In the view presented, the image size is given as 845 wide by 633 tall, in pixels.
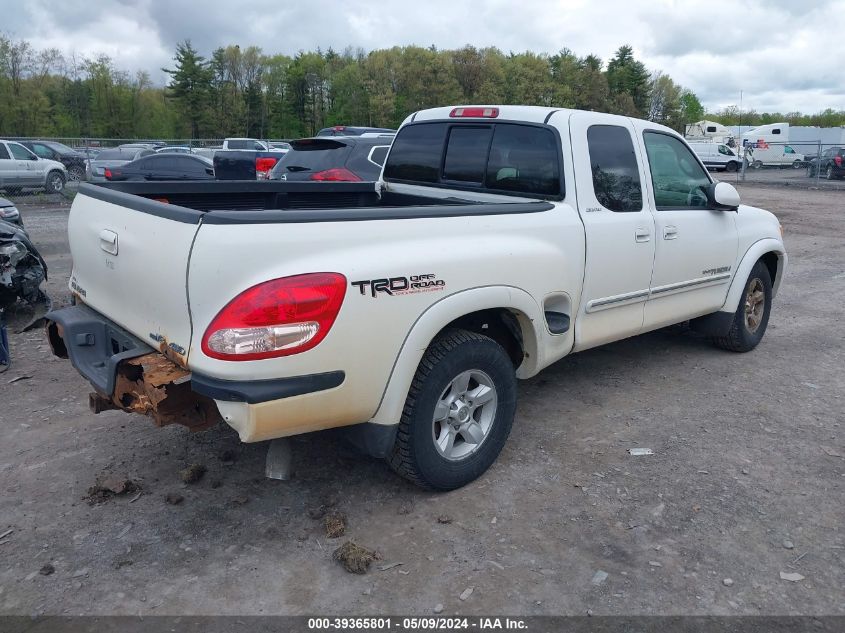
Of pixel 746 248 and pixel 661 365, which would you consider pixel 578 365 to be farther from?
pixel 746 248

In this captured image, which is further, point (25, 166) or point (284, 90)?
point (284, 90)

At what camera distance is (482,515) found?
11.6ft

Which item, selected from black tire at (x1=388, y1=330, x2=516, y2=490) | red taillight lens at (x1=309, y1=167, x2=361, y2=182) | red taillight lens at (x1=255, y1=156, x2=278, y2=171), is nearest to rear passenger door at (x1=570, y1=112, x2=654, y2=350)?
black tire at (x1=388, y1=330, x2=516, y2=490)

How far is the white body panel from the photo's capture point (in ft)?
9.40

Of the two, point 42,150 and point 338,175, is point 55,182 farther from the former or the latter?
point 338,175

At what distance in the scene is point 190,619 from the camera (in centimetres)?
277

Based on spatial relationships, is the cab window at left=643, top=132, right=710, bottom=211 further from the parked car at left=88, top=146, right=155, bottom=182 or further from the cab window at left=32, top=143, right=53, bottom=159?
the cab window at left=32, top=143, right=53, bottom=159

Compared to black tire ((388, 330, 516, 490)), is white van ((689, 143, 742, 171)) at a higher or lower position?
higher

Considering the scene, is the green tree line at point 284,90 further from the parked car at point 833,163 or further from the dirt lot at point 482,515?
the dirt lot at point 482,515

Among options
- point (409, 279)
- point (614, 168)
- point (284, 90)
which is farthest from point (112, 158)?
point (284, 90)

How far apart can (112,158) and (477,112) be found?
2123 cm

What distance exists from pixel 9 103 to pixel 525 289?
208 feet

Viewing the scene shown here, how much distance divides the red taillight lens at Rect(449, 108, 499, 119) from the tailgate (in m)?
2.31

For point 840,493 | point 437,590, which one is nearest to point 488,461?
point 437,590
